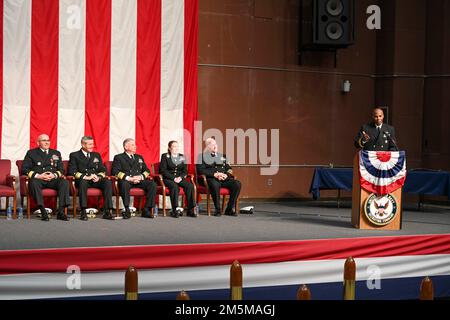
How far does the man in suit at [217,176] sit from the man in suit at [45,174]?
178 centimetres

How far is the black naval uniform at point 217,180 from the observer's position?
8.02 meters

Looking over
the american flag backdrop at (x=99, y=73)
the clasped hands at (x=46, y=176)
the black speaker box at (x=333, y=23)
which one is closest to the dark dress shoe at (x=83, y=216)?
the clasped hands at (x=46, y=176)

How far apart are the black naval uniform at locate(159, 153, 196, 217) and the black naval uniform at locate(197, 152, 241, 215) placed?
28 cm

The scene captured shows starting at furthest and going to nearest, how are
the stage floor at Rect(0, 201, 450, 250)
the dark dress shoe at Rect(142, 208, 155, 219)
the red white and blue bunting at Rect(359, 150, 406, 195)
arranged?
the dark dress shoe at Rect(142, 208, 155, 219) < the red white and blue bunting at Rect(359, 150, 406, 195) < the stage floor at Rect(0, 201, 450, 250)

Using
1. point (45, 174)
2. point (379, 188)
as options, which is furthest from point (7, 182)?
point (379, 188)

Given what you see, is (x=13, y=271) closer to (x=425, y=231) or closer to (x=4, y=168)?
(x=4, y=168)

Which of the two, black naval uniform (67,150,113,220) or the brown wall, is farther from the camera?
the brown wall

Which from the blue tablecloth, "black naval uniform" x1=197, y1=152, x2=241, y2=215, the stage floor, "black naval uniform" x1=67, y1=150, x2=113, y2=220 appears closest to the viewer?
the stage floor

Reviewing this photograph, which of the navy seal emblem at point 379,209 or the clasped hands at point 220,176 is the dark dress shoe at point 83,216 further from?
the navy seal emblem at point 379,209

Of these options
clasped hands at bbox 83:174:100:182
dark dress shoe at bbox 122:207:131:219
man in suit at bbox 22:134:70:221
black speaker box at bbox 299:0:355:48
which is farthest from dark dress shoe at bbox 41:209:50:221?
black speaker box at bbox 299:0:355:48

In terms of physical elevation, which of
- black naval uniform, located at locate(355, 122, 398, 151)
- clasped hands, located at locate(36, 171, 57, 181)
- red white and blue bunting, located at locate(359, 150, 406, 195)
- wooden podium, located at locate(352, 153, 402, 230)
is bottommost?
wooden podium, located at locate(352, 153, 402, 230)

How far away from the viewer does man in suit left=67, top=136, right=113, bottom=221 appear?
7.40 metres

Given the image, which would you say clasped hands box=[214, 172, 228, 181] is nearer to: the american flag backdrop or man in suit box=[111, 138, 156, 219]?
man in suit box=[111, 138, 156, 219]
